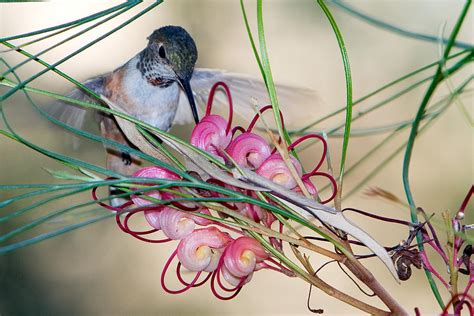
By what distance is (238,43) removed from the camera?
10.0 ft

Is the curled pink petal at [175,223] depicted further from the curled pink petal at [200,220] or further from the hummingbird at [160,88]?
the hummingbird at [160,88]

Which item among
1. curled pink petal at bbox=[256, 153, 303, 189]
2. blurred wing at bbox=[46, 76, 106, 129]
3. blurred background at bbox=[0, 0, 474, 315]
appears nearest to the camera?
curled pink petal at bbox=[256, 153, 303, 189]

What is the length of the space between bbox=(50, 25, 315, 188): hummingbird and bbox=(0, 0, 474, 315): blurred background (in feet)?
4.00

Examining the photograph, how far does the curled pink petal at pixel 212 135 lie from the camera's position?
702mm

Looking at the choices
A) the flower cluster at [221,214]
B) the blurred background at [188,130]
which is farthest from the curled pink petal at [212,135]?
the blurred background at [188,130]

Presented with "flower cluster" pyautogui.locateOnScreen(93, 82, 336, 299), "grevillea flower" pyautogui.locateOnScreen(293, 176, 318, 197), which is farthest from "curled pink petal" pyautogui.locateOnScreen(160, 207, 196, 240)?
"grevillea flower" pyautogui.locateOnScreen(293, 176, 318, 197)

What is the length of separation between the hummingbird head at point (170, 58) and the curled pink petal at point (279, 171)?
355mm

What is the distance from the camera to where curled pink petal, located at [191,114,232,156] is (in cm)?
70

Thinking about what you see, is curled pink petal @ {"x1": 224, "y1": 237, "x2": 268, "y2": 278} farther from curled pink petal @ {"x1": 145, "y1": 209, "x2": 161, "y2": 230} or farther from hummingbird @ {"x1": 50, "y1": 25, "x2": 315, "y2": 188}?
hummingbird @ {"x1": 50, "y1": 25, "x2": 315, "y2": 188}

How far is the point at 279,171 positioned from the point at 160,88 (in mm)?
613

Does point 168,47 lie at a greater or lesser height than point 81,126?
greater

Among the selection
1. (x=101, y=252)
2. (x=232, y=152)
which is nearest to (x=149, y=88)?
(x=232, y=152)

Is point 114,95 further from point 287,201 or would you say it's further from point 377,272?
point 377,272

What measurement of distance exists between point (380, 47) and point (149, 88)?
204 cm
